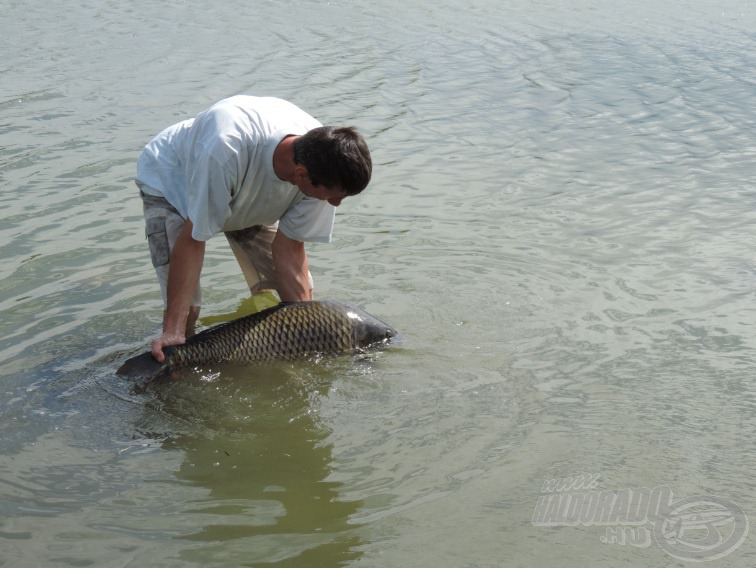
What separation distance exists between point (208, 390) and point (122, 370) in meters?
0.53

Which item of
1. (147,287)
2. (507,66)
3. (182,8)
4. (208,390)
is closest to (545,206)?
(147,287)

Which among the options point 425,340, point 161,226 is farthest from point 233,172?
point 425,340

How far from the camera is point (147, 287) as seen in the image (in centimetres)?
716

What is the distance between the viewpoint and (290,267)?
6.14 m

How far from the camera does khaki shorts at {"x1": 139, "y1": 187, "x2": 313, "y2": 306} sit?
5.90 m

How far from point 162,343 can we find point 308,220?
116cm

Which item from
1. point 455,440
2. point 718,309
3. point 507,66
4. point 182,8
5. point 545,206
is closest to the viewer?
point 455,440

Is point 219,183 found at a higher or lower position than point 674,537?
higher

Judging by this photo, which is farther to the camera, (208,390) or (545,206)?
(545,206)

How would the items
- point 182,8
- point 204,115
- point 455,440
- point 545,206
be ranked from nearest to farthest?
point 455,440, point 204,115, point 545,206, point 182,8

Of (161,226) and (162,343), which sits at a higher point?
(161,226)

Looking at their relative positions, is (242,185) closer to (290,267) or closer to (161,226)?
(161,226)

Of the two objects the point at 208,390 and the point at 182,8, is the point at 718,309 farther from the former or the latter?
the point at 182,8

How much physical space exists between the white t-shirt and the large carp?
50cm
